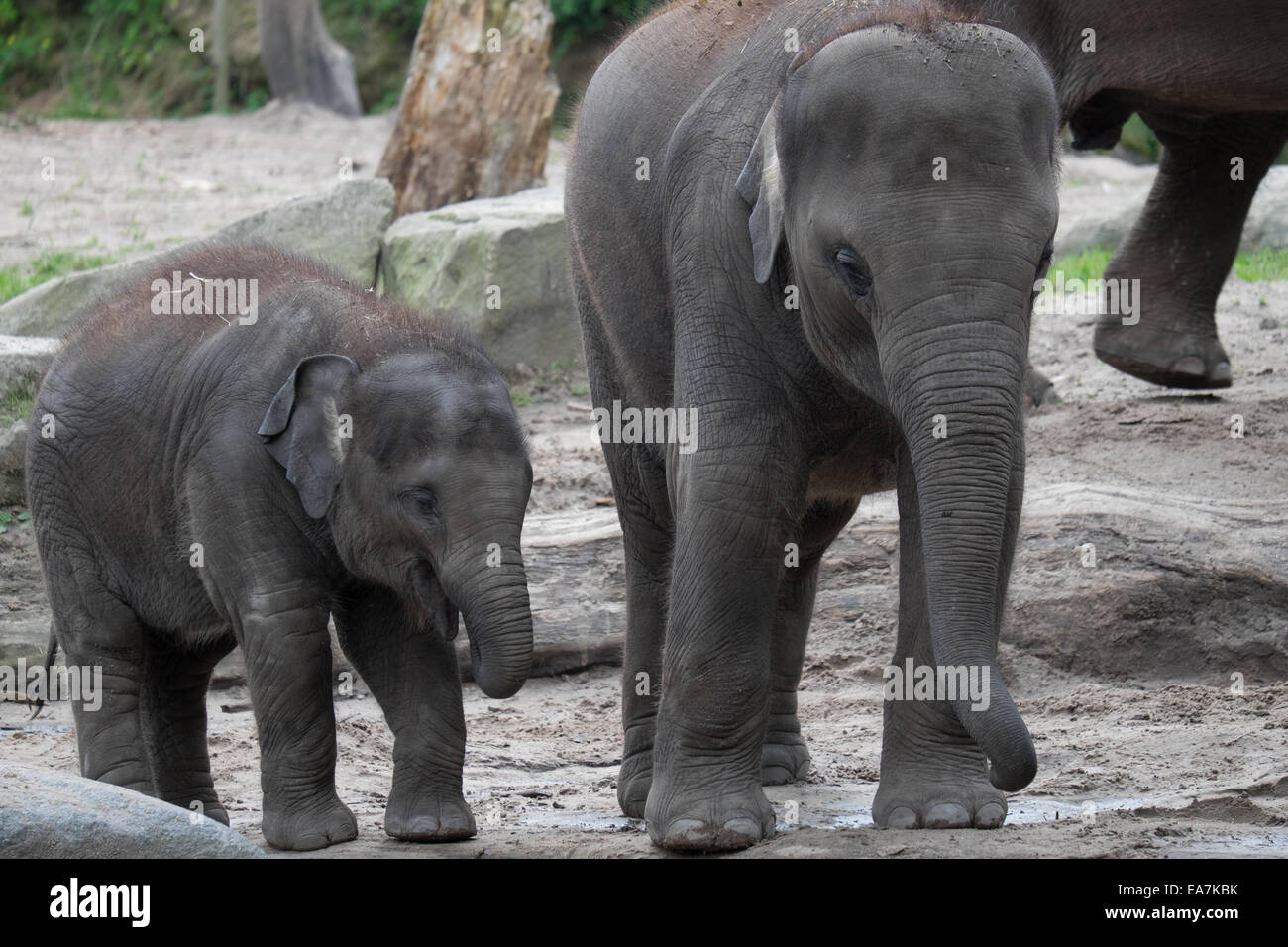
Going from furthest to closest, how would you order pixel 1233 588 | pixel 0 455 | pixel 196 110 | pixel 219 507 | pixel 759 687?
1. pixel 196 110
2. pixel 0 455
3. pixel 1233 588
4. pixel 219 507
5. pixel 759 687

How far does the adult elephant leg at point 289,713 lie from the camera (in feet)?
17.4

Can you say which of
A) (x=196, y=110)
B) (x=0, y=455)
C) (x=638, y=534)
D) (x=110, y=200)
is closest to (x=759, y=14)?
(x=638, y=534)

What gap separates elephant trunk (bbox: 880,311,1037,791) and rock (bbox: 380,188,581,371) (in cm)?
655

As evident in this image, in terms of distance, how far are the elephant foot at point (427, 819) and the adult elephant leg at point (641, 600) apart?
1.88 ft

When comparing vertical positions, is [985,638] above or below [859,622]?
above

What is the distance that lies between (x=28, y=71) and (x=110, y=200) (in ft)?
37.2

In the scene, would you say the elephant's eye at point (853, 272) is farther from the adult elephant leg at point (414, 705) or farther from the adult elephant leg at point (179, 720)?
the adult elephant leg at point (179, 720)

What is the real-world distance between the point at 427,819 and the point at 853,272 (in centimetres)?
198

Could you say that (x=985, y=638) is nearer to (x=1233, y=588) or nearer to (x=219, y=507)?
(x=219, y=507)

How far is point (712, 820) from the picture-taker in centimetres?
488

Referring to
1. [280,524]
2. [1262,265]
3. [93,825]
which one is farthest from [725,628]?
[1262,265]

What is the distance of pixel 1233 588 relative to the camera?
282 inches

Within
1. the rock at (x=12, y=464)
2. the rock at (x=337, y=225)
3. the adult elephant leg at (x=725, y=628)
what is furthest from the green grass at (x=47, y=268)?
the adult elephant leg at (x=725, y=628)

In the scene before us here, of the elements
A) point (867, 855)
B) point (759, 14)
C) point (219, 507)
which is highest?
point (759, 14)
